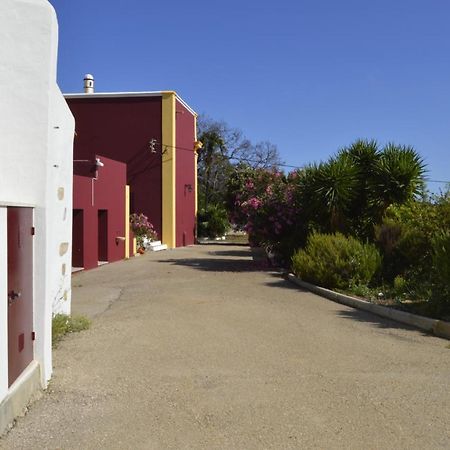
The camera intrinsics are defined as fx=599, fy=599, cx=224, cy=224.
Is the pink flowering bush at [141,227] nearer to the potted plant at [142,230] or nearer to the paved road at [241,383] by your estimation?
the potted plant at [142,230]

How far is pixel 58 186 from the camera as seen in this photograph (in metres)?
8.76

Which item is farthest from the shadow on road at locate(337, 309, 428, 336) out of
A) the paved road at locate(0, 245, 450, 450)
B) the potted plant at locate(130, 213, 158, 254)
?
the potted plant at locate(130, 213, 158, 254)

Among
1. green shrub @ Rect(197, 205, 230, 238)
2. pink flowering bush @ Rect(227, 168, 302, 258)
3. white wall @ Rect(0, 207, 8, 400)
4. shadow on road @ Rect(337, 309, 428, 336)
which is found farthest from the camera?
green shrub @ Rect(197, 205, 230, 238)

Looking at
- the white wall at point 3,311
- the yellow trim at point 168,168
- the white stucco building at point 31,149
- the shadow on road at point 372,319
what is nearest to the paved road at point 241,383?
the shadow on road at point 372,319

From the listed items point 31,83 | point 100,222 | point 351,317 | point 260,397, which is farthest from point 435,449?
point 100,222

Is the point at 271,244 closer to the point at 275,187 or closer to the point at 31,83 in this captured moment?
the point at 275,187

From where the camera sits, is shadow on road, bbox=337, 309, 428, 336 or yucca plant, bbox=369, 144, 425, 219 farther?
yucca plant, bbox=369, 144, 425, 219

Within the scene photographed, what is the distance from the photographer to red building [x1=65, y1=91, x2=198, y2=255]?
1275 inches

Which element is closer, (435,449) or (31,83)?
(435,449)

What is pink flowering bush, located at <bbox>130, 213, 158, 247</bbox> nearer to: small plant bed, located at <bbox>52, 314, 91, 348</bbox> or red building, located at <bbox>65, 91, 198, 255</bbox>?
red building, located at <bbox>65, 91, 198, 255</bbox>

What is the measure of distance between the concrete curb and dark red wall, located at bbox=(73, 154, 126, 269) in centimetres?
927

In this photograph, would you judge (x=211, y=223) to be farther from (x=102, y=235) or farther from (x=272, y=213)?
(x=272, y=213)

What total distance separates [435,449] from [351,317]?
5.97 metres

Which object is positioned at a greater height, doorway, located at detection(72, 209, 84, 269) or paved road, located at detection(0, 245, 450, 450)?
doorway, located at detection(72, 209, 84, 269)
